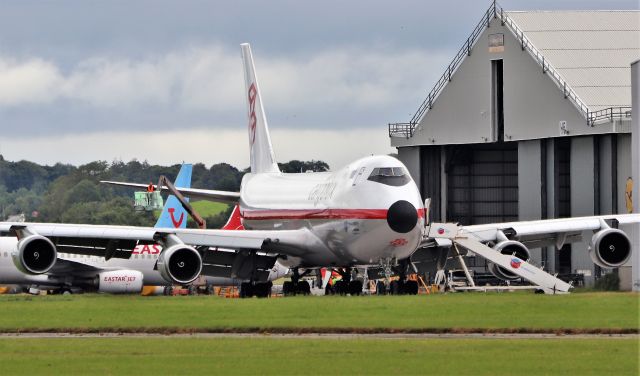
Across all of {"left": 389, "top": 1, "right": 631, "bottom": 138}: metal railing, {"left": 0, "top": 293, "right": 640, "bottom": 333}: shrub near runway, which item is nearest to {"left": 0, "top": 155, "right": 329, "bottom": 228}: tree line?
{"left": 389, "top": 1, "right": 631, "bottom": 138}: metal railing

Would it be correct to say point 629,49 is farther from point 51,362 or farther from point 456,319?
point 51,362

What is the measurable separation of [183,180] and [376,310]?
60.9 metres

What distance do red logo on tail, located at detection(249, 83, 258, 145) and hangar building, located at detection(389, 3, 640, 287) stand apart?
61.5 feet

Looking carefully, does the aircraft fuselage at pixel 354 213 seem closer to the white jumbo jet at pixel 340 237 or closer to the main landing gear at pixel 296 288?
the white jumbo jet at pixel 340 237

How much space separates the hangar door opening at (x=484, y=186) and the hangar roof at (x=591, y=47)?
854 centimetres

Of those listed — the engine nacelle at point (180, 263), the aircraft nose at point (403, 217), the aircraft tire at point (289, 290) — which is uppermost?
the aircraft nose at point (403, 217)

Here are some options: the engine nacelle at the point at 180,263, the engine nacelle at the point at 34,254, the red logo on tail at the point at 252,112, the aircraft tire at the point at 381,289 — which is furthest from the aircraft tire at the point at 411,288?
the red logo on tail at the point at 252,112

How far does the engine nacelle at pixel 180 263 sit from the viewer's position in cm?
4941

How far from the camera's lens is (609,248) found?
52.6 meters

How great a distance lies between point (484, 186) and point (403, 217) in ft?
144

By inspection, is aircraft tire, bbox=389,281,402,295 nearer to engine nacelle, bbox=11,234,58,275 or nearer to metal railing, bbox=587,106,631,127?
engine nacelle, bbox=11,234,58,275

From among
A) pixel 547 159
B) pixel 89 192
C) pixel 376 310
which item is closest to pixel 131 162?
pixel 89 192

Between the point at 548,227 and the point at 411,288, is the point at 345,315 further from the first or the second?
the point at 548,227

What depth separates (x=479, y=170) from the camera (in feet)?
306
